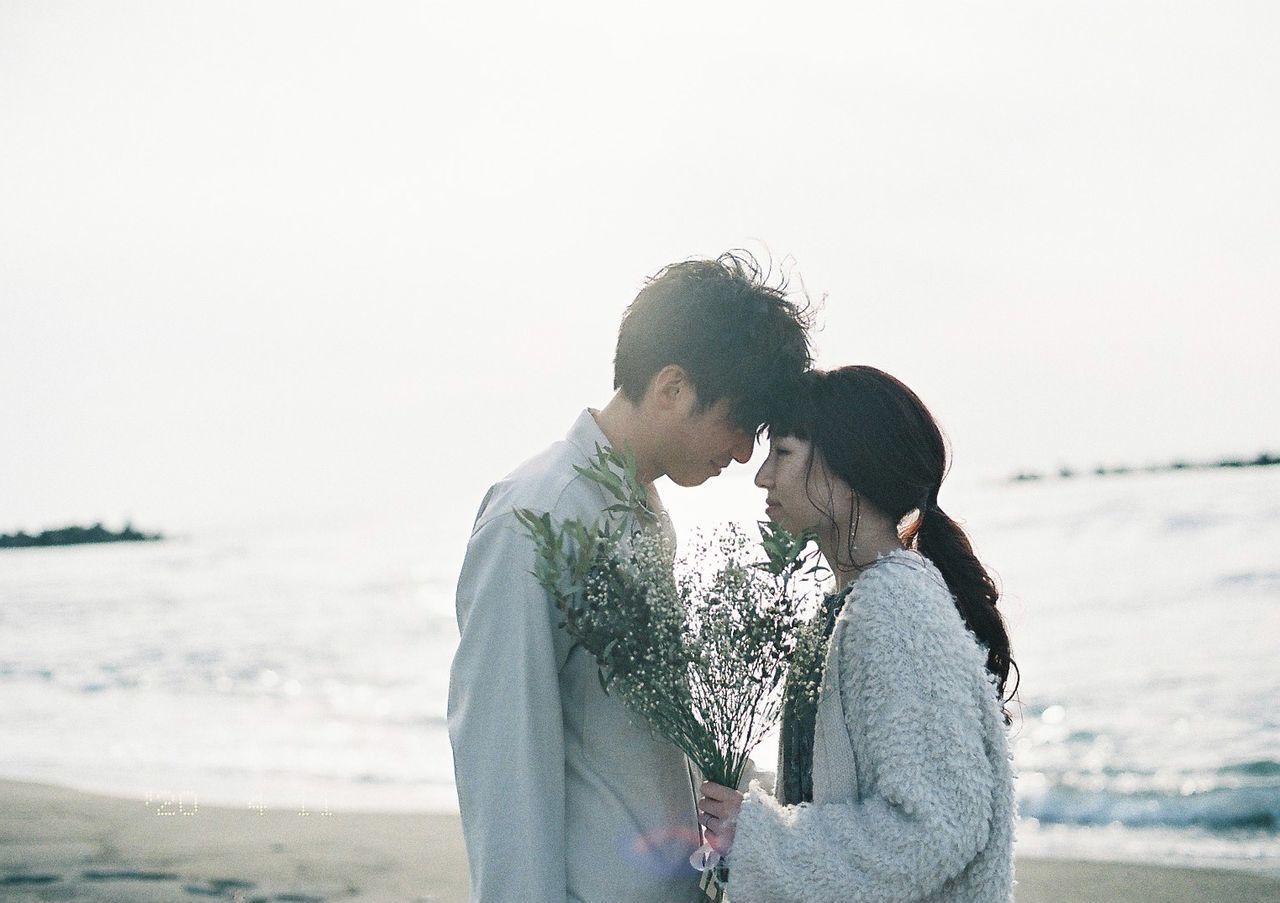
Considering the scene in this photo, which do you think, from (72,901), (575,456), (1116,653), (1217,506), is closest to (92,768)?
(72,901)

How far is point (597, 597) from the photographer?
7.29 feet

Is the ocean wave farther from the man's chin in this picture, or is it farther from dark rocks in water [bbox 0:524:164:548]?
dark rocks in water [bbox 0:524:164:548]

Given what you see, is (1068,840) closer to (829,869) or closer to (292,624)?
(829,869)

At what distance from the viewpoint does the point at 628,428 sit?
2773 millimetres

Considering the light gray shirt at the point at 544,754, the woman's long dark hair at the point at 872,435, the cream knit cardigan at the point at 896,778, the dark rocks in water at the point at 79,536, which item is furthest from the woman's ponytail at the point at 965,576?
the dark rocks in water at the point at 79,536

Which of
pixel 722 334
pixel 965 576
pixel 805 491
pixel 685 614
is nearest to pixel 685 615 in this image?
pixel 685 614

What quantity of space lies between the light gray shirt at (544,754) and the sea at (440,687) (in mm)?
1086

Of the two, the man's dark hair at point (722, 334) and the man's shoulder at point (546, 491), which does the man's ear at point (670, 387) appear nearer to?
the man's dark hair at point (722, 334)

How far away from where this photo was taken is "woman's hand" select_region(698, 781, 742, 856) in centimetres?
240

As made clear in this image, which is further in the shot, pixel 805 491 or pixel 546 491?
pixel 805 491

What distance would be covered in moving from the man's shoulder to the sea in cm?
111

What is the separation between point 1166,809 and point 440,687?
8.57m

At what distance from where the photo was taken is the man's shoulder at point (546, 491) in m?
2.49

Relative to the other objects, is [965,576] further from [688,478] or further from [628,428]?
[628,428]
